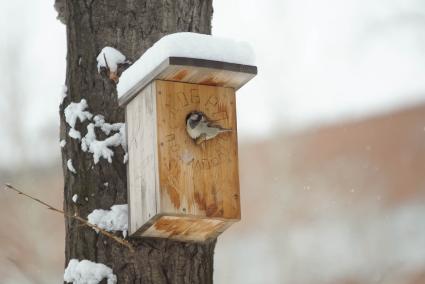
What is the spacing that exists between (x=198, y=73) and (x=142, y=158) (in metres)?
0.23

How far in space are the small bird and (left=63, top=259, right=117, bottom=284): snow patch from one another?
356 mm

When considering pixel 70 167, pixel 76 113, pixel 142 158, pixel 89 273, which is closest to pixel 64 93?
pixel 76 113

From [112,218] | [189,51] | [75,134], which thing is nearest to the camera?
[189,51]

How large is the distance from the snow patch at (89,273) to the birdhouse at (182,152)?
11 cm

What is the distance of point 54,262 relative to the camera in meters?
5.04

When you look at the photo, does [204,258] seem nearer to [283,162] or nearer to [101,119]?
[101,119]

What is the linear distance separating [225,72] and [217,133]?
5.4 inches

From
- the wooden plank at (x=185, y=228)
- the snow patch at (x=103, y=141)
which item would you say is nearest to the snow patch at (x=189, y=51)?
the snow patch at (x=103, y=141)

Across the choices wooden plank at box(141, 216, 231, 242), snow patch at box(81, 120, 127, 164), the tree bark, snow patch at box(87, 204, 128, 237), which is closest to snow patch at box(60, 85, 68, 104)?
the tree bark

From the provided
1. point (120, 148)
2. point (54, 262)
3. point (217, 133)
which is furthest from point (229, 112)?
point (54, 262)

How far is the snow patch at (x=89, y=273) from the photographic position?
1896 millimetres

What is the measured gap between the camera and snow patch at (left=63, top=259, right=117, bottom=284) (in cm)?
190

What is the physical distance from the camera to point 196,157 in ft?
6.14

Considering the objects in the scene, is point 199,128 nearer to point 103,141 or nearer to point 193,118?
point 193,118
